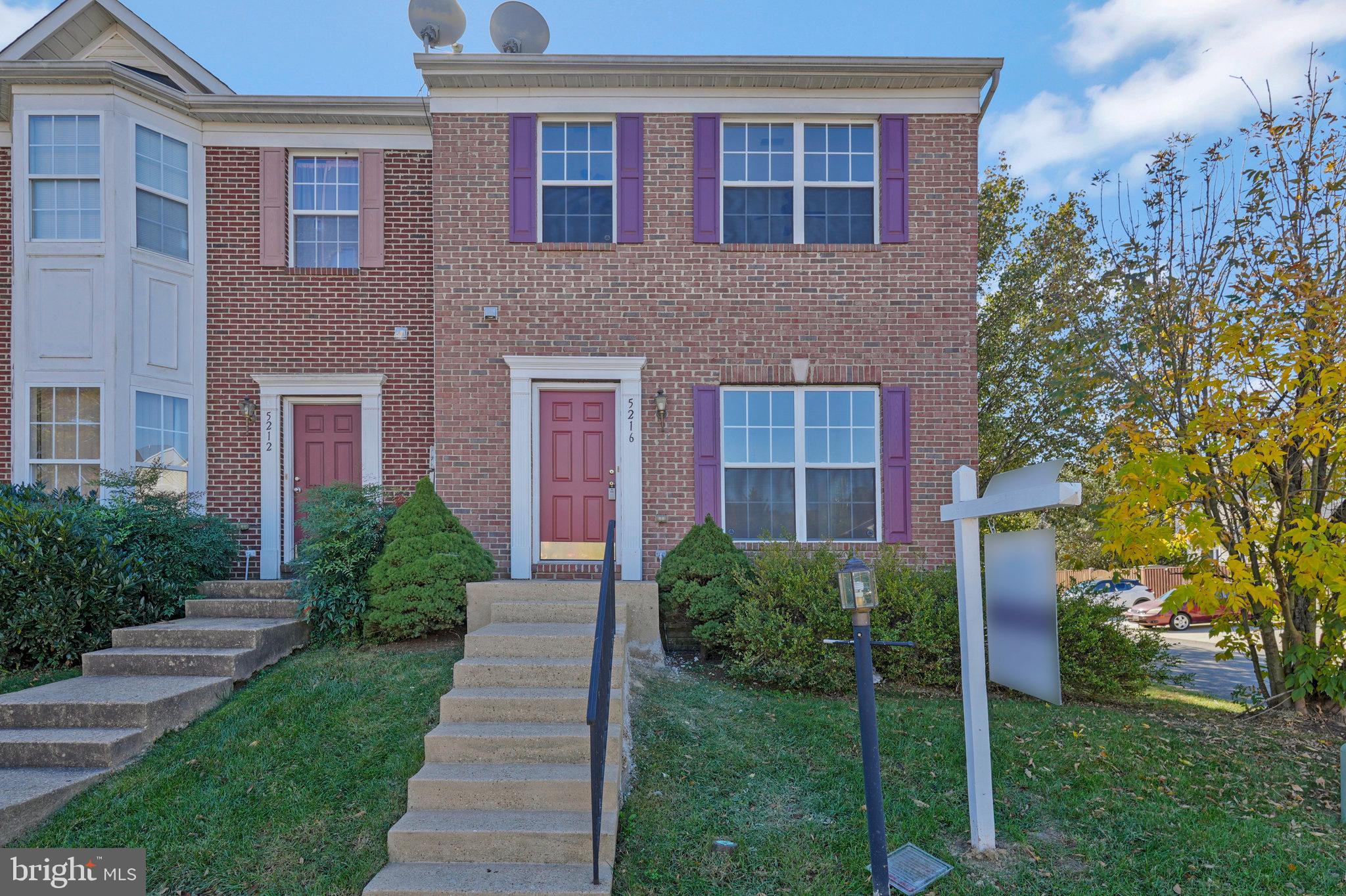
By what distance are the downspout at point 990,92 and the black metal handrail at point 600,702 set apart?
21.7 feet

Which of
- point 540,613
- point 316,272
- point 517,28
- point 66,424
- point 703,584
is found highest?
point 517,28

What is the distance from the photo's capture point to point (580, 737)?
14.3 feet

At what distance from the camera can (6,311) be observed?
26.5ft

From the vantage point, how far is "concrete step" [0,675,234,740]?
4914 millimetres

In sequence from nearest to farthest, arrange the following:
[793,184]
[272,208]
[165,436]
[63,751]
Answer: [63,751] → [793,184] → [165,436] → [272,208]

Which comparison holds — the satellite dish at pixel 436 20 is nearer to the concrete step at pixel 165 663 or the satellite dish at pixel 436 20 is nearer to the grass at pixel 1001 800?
the concrete step at pixel 165 663

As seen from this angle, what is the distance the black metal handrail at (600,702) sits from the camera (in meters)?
3.39

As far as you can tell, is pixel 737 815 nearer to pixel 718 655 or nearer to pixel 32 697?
pixel 718 655

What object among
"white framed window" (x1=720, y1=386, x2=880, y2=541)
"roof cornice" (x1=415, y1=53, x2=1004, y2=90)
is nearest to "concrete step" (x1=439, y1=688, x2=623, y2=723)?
"white framed window" (x1=720, y1=386, x2=880, y2=541)

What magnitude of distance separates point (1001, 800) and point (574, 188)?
6.87 meters

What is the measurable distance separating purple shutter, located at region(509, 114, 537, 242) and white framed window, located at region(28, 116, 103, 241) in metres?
4.58

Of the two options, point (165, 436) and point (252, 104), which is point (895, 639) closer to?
point (165, 436)

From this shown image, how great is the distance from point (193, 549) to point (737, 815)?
608 centimetres

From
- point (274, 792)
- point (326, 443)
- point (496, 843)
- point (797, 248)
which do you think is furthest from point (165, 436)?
point (797, 248)
